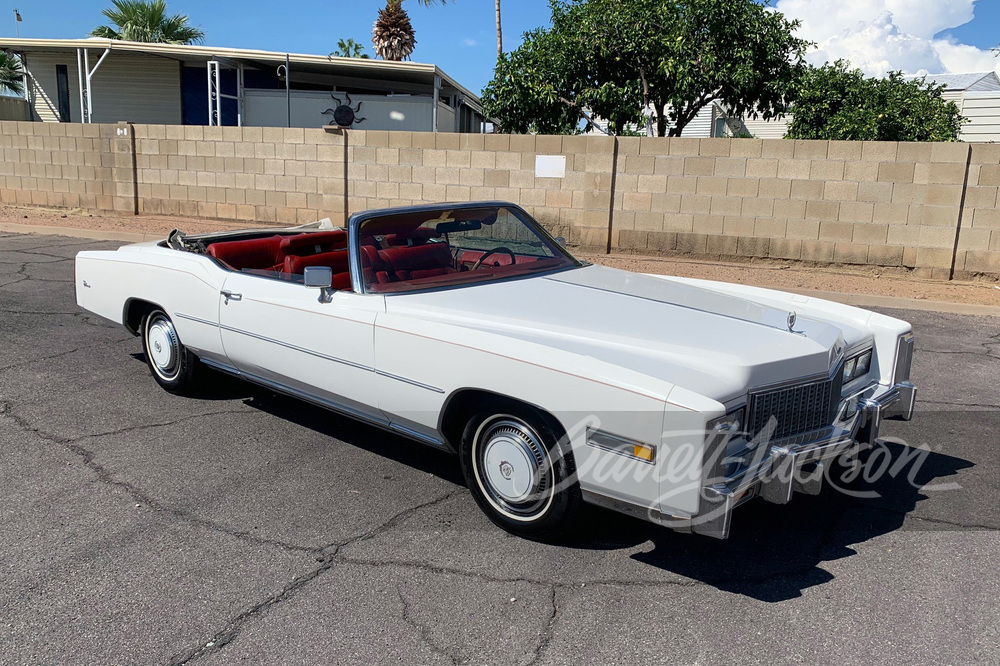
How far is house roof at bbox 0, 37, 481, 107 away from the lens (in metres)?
21.5

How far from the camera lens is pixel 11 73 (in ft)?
86.8

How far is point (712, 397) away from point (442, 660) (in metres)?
1.34

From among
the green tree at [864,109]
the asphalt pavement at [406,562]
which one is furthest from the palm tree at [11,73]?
the asphalt pavement at [406,562]

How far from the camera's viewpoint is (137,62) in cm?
2497

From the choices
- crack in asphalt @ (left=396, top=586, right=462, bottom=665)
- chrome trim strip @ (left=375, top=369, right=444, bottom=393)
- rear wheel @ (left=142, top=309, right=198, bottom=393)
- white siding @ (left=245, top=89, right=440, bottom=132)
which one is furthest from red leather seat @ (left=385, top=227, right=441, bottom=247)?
white siding @ (left=245, top=89, right=440, bottom=132)

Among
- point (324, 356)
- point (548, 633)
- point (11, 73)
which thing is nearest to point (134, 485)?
point (324, 356)

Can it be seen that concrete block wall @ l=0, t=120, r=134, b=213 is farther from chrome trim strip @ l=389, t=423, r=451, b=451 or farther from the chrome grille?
the chrome grille

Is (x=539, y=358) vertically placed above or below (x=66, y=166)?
below

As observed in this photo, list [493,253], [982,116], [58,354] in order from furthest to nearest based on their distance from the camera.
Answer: [982,116], [58,354], [493,253]

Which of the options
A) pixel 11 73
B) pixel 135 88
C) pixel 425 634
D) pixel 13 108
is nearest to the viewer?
pixel 425 634

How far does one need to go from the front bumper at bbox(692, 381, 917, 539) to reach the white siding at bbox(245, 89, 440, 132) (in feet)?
59.8

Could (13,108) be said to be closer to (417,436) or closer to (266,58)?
(266,58)

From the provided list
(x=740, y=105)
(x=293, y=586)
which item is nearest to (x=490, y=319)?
(x=293, y=586)

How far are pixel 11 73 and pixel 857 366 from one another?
1159 inches
